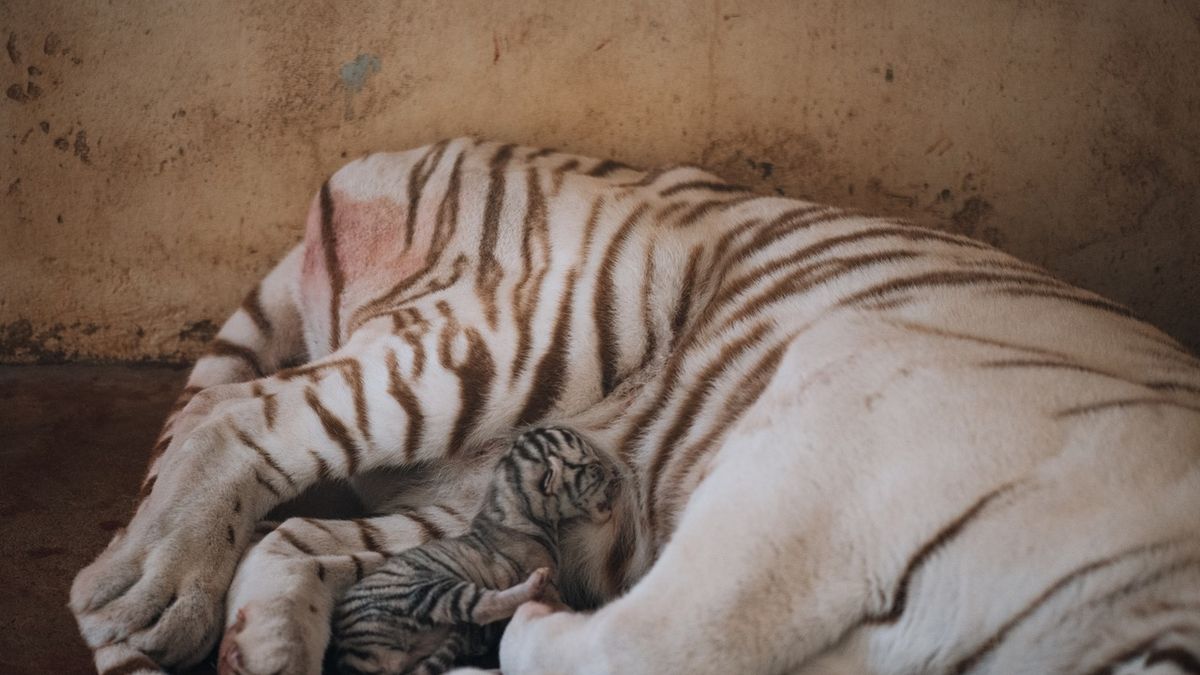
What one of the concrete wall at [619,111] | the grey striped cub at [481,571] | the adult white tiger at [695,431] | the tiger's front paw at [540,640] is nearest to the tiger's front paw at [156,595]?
the adult white tiger at [695,431]

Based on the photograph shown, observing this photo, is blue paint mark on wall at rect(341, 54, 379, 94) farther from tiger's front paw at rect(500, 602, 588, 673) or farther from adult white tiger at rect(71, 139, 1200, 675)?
tiger's front paw at rect(500, 602, 588, 673)

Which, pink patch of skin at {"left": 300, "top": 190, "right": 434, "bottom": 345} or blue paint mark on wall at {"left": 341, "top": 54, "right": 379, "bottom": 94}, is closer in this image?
pink patch of skin at {"left": 300, "top": 190, "right": 434, "bottom": 345}

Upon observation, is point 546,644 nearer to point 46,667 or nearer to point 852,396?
point 852,396

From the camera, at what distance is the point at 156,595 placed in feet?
6.05

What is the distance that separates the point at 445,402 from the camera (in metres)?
2.15

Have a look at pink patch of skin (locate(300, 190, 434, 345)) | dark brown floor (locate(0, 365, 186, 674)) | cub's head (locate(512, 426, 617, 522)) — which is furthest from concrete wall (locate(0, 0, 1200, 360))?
cub's head (locate(512, 426, 617, 522))

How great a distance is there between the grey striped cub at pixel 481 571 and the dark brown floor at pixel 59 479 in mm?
476

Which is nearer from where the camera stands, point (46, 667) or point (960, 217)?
point (46, 667)

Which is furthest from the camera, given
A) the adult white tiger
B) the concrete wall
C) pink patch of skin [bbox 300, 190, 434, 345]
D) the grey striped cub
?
the concrete wall

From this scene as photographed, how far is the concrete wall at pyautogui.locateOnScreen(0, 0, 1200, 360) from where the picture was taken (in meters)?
2.71

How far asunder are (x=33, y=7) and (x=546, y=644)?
2054 mm

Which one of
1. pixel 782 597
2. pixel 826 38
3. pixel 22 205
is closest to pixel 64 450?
pixel 22 205

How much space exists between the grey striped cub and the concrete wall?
1069 millimetres

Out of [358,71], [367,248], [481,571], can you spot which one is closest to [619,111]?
[358,71]
